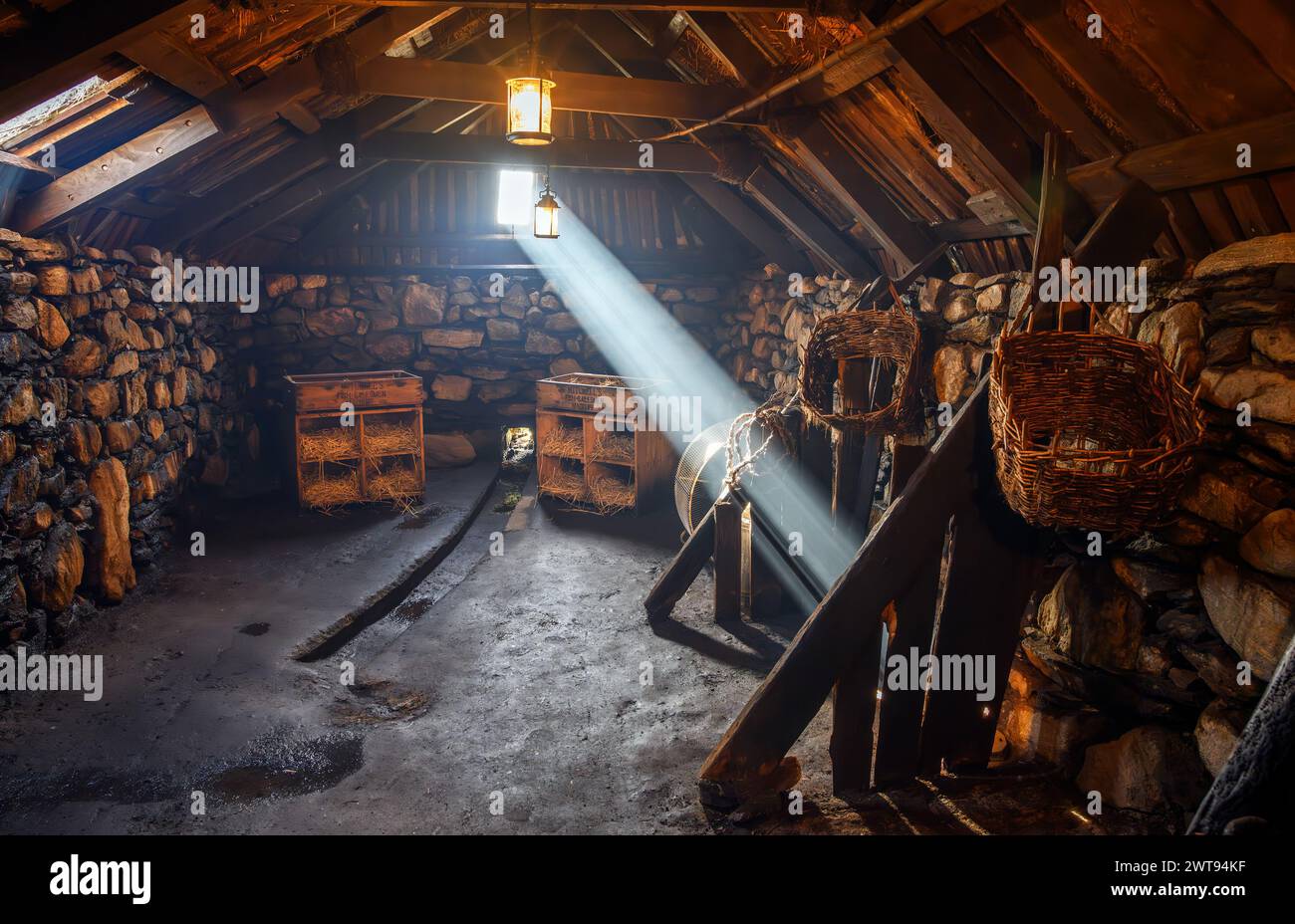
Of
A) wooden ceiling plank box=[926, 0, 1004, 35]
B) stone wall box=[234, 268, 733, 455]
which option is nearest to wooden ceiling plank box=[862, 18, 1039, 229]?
wooden ceiling plank box=[926, 0, 1004, 35]

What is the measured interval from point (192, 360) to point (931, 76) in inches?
290

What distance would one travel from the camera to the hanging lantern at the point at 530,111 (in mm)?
4426

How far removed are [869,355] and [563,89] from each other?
9.27 ft

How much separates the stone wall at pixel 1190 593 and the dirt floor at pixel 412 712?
30cm

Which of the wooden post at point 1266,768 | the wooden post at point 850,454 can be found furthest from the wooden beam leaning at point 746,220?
the wooden post at point 1266,768

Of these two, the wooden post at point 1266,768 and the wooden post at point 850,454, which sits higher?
the wooden post at point 850,454

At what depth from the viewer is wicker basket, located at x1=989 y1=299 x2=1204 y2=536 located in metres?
2.67

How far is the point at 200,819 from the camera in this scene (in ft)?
12.3

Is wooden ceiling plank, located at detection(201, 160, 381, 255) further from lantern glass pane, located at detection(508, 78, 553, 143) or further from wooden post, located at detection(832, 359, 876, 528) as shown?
wooden post, located at detection(832, 359, 876, 528)

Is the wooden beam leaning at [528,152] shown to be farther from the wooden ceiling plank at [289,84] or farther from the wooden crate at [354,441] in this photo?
the wooden crate at [354,441]

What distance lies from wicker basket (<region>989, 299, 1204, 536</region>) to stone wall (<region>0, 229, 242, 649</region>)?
17.6ft

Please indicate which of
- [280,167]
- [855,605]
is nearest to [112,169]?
[280,167]
